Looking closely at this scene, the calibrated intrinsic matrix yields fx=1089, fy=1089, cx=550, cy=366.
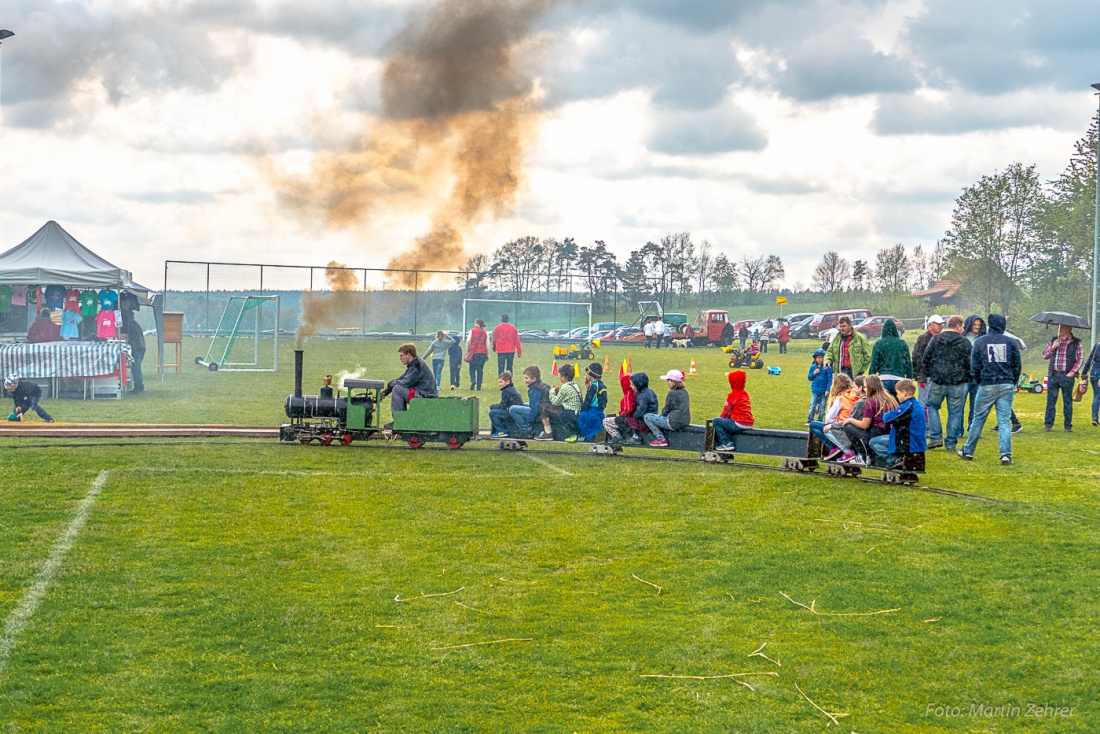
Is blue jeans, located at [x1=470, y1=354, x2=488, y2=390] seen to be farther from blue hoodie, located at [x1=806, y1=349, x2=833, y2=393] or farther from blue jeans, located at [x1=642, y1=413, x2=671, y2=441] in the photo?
blue jeans, located at [x1=642, y1=413, x2=671, y2=441]

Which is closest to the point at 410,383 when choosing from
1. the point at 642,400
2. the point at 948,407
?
the point at 642,400

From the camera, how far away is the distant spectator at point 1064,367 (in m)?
17.8

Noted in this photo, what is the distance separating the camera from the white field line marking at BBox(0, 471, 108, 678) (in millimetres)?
6621

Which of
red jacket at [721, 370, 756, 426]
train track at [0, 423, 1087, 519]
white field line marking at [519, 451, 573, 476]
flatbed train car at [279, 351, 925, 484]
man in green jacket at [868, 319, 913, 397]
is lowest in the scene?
white field line marking at [519, 451, 573, 476]

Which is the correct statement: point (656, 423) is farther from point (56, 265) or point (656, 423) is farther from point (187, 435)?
point (56, 265)

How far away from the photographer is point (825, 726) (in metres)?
5.57

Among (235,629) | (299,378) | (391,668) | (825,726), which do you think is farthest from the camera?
(299,378)

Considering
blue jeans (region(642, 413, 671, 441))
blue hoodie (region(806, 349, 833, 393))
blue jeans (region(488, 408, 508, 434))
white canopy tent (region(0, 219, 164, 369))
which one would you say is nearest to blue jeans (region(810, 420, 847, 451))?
blue jeans (region(642, 413, 671, 441))

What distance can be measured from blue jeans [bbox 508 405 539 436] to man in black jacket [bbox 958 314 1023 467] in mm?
6086

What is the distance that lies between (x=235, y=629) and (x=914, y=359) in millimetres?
11792

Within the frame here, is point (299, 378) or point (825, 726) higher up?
point (299, 378)

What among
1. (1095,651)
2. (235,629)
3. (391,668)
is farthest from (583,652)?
(1095,651)

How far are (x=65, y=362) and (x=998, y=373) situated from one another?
1826 centimetres

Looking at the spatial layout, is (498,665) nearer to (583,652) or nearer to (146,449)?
(583,652)
